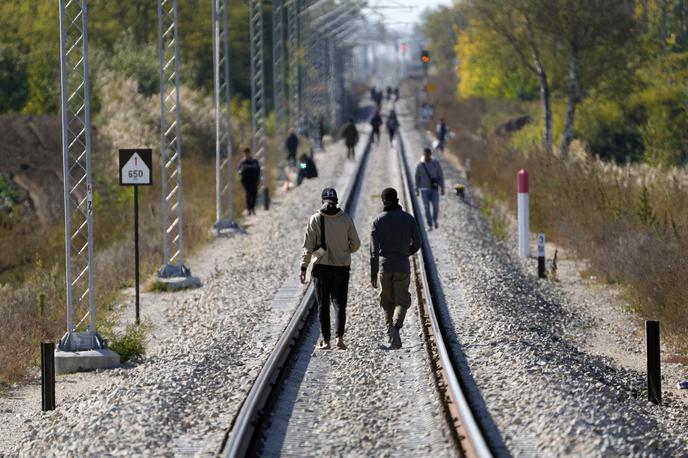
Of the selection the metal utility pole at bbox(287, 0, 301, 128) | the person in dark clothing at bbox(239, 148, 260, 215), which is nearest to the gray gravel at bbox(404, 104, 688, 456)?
the person in dark clothing at bbox(239, 148, 260, 215)

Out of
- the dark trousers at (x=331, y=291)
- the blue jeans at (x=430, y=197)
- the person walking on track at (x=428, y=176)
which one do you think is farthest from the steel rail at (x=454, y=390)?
the blue jeans at (x=430, y=197)

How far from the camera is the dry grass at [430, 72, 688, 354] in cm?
1856

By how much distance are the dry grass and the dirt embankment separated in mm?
13645

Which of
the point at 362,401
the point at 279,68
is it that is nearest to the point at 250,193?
the point at 279,68

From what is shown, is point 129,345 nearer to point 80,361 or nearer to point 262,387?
point 80,361

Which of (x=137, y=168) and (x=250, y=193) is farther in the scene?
(x=250, y=193)

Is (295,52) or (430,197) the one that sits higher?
(295,52)

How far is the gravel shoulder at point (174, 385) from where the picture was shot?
36.1ft

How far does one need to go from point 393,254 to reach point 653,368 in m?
3.09

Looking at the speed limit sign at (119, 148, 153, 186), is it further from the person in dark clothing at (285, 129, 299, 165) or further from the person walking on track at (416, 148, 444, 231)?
the person in dark clothing at (285, 129, 299, 165)

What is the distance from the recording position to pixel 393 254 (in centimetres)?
1473

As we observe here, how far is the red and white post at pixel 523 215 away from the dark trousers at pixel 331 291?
11241 millimetres

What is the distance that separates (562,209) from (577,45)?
1089 inches

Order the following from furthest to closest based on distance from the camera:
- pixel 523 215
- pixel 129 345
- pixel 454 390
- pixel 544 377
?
1. pixel 523 215
2. pixel 129 345
3. pixel 544 377
4. pixel 454 390
